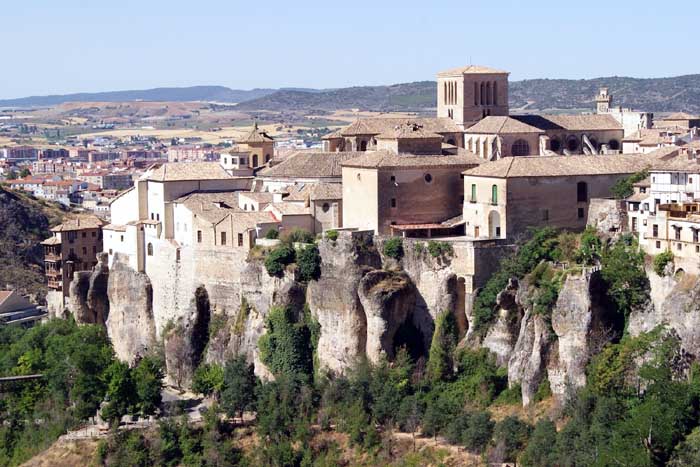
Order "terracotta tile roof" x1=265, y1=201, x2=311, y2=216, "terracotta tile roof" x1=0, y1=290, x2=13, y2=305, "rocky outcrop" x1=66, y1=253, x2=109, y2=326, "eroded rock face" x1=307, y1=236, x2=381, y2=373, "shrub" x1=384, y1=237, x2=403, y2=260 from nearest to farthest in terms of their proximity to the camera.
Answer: "shrub" x1=384, y1=237, x2=403, y2=260, "eroded rock face" x1=307, y1=236, x2=381, y2=373, "terracotta tile roof" x1=265, y1=201, x2=311, y2=216, "rocky outcrop" x1=66, y1=253, x2=109, y2=326, "terracotta tile roof" x1=0, y1=290, x2=13, y2=305

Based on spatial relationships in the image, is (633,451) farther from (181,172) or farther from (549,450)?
(181,172)

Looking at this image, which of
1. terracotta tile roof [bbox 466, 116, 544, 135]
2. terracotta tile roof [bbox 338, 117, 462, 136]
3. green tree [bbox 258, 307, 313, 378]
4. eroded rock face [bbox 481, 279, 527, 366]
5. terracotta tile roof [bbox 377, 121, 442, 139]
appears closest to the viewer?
eroded rock face [bbox 481, 279, 527, 366]

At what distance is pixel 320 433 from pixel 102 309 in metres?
17.6

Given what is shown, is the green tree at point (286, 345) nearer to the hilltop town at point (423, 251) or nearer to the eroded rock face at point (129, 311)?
the hilltop town at point (423, 251)

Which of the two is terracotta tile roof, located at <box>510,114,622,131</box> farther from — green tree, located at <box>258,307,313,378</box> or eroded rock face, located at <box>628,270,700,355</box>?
eroded rock face, located at <box>628,270,700,355</box>

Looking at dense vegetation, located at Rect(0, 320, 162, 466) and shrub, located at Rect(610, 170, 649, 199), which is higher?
shrub, located at Rect(610, 170, 649, 199)

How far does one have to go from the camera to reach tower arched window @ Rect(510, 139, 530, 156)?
6606 centimetres

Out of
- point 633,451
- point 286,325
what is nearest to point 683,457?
point 633,451

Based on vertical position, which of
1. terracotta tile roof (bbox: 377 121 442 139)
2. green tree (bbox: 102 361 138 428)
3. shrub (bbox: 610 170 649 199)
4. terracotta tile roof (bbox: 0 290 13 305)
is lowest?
green tree (bbox: 102 361 138 428)

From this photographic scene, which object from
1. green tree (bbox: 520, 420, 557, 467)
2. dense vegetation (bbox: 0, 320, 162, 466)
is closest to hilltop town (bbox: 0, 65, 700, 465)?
green tree (bbox: 520, 420, 557, 467)

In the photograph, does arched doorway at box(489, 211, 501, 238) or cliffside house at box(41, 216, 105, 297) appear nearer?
arched doorway at box(489, 211, 501, 238)

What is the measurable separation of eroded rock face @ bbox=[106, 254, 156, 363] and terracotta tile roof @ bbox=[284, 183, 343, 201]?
26.5ft

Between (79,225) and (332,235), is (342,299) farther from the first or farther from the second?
(79,225)

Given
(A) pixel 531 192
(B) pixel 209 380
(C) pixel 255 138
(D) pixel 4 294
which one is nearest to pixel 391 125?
(C) pixel 255 138
